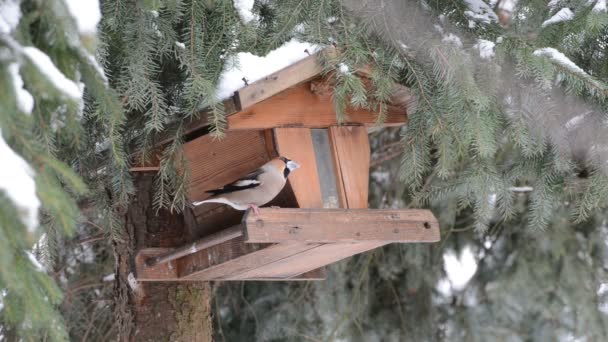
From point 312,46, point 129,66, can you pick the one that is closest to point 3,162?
point 129,66

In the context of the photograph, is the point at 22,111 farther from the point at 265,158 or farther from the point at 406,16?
the point at 406,16

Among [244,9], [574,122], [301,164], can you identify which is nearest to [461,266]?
[574,122]

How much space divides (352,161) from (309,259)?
49 cm

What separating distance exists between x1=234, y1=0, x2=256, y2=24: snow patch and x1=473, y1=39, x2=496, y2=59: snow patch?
3.21 ft

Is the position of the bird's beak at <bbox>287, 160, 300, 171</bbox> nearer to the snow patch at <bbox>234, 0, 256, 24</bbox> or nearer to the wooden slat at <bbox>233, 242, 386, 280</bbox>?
the wooden slat at <bbox>233, 242, 386, 280</bbox>

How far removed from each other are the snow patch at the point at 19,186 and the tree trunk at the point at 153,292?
82.0 inches

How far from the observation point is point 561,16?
3.80 meters

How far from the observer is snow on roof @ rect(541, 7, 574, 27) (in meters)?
3.77

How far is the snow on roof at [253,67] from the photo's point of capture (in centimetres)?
357

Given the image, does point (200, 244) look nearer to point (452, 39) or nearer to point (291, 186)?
point (291, 186)

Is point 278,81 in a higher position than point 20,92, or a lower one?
higher

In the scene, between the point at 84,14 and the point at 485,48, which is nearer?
the point at 84,14

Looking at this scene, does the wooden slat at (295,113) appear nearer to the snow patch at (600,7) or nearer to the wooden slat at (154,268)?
the wooden slat at (154,268)

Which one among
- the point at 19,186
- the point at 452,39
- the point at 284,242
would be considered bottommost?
the point at 19,186
